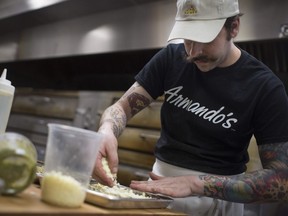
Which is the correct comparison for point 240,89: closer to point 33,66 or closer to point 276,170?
point 276,170

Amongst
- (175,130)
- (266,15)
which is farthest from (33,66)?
(175,130)

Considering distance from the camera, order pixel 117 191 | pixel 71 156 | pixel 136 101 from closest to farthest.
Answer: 1. pixel 71 156
2. pixel 117 191
3. pixel 136 101

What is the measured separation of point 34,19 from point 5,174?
339cm

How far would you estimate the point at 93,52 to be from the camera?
11.2 feet

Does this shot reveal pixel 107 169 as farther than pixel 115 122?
No

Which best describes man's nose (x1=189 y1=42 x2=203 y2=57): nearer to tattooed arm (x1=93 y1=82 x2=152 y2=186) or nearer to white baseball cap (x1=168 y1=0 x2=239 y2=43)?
white baseball cap (x1=168 y1=0 x2=239 y2=43)

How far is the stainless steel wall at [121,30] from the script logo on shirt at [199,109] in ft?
2.93

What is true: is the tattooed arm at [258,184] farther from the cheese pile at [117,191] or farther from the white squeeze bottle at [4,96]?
the white squeeze bottle at [4,96]

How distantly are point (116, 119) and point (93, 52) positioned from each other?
1931 millimetres

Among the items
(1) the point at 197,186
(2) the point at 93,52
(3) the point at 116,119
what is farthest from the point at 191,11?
(2) the point at 93,52

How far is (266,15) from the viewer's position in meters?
2.23

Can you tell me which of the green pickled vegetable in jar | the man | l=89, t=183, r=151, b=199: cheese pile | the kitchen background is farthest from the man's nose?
the kitchen background

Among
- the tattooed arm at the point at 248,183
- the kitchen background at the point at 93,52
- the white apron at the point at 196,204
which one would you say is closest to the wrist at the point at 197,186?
the tattooed arm at the point at 248,183

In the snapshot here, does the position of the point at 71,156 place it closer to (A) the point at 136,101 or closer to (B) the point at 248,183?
(B) the point at 248,183
